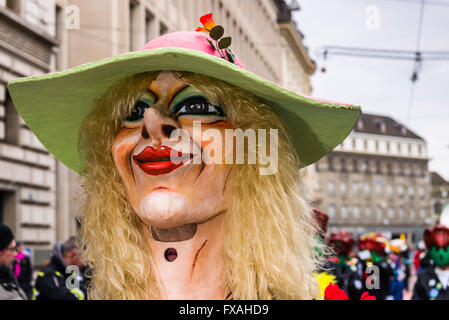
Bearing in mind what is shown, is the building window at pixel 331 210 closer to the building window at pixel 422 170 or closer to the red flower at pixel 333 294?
the building window at pixel 422 170

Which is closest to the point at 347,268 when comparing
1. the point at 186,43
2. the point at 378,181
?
the point at 186,43

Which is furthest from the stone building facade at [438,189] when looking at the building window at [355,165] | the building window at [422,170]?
the building window at [355,165]

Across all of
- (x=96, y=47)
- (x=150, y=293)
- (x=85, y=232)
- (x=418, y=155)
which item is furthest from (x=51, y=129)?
(x=418, y=155)

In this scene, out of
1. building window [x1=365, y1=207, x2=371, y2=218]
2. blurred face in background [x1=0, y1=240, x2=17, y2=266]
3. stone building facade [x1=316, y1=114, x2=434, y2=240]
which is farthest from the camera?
building window [x1=365, y1=207, x2=371, y2=218]

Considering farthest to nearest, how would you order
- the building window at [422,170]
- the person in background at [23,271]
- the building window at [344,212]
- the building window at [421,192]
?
the building window at [421,192] < the building window at [422,170] < the building window at [344,212] < the person in background at [23,271]

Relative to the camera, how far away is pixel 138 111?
1707 mm

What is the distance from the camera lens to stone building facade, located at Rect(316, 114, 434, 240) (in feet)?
206

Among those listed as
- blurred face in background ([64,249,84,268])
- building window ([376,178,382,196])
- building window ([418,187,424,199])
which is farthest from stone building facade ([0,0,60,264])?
building window ([418,187,424,199])

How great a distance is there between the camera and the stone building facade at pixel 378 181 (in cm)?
6288

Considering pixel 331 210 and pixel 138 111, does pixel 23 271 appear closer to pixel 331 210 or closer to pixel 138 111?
pixel 138 111

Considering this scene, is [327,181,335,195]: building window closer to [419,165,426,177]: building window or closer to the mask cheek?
[419,165,426,177]: building window

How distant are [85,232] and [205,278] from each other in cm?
47

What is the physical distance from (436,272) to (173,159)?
16.1 ft

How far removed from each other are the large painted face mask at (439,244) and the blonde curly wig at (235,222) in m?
4.36
